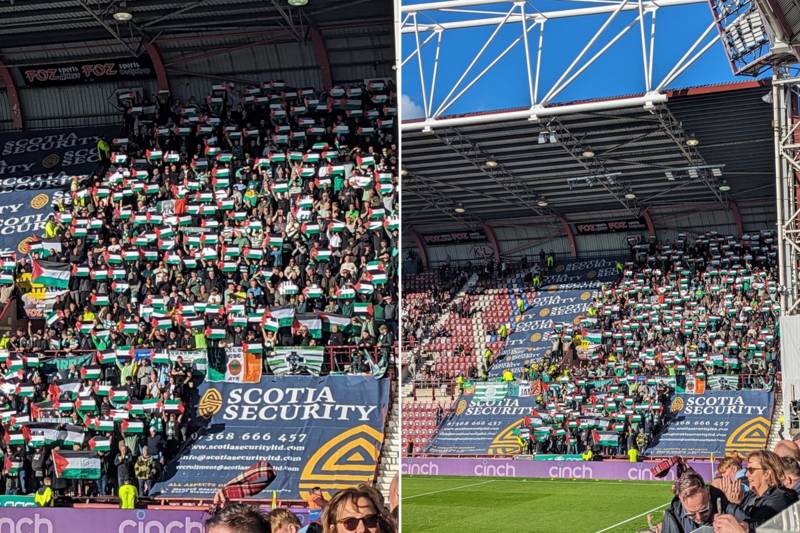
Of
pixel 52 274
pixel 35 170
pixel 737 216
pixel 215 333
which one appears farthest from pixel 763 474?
pixel 737 216

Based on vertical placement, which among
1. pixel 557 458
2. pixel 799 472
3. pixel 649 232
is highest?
pixel 649 232

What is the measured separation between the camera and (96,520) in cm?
1652

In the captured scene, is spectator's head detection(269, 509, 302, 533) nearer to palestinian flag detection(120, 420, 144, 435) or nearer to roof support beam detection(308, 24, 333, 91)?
palestinian flag detection(120, 420, 144, 435)

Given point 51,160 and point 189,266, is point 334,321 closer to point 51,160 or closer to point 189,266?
point 189,266

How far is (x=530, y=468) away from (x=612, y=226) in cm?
1860

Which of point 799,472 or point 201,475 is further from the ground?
point 799,472

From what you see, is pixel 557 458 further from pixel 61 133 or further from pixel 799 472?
pixel 799 472

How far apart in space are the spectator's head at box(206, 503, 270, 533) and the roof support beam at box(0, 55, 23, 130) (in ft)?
112

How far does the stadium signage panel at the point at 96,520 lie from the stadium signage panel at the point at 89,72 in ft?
66.2

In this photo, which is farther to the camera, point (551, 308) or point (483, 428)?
point (551, 308)

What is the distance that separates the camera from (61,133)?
34.9m

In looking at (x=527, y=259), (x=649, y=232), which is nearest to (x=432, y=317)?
(x=527, y=259)

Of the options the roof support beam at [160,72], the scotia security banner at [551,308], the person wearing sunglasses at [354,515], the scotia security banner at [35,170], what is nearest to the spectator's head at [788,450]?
the person wearing sunglasses at [354,515]

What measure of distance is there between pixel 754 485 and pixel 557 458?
28.9 meters
